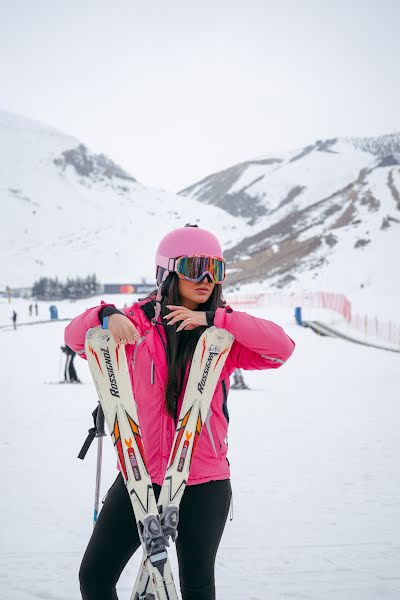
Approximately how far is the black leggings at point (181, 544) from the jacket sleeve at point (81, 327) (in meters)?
0.72

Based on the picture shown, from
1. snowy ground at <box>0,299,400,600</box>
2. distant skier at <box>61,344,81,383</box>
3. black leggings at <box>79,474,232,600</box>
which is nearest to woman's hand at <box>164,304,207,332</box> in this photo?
black leggings at <box>79,474,232,600</box>

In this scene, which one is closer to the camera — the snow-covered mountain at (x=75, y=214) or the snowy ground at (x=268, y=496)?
the snowy ground at (x=268, y=496)

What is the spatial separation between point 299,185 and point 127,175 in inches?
2383

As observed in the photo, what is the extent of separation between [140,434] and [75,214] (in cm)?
13598

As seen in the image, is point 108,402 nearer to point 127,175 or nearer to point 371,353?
point 371,353

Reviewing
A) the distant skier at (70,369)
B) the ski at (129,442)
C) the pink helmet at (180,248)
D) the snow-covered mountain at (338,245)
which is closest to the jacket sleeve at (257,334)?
the pink helmet at (180,248)

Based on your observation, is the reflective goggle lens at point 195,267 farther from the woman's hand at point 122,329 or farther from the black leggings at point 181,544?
the black leggings at point 181,544

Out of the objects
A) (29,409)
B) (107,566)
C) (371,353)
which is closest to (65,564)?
(107,566)

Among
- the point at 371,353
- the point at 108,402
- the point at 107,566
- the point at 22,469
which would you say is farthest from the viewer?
the point at 371,353

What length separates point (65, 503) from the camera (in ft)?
18.7

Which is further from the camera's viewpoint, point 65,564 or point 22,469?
point 22,469

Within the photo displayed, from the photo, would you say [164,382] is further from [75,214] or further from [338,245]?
[75,214]

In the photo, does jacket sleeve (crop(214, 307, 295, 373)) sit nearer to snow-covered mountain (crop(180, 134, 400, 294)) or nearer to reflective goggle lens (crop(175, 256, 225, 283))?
reflective goggle lens (crop(175, 256, 225, 283))

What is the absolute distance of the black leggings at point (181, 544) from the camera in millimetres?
2357
